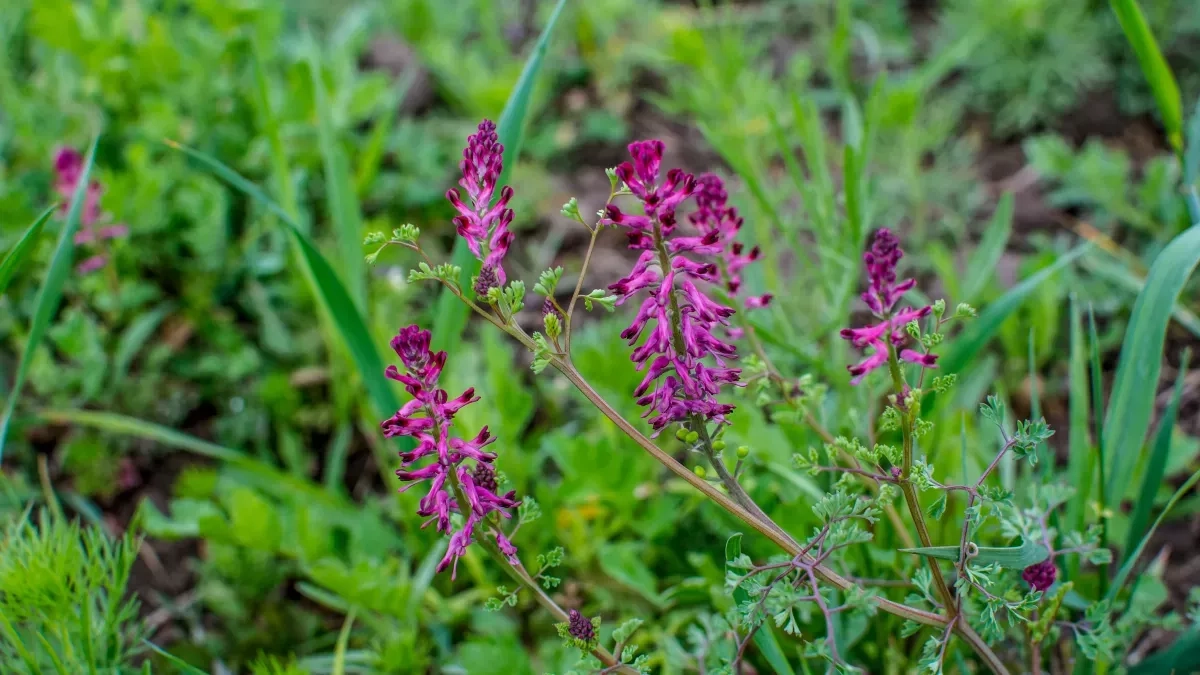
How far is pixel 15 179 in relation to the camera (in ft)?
9.08

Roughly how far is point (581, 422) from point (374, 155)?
3.25 feet

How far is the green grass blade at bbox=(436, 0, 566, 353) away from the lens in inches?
66.7

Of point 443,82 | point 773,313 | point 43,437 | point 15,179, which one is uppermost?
point 443,82

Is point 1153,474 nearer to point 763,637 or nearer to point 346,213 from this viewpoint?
point 763,637

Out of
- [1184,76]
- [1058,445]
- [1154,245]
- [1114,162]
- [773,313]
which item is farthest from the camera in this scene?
[1184,76]

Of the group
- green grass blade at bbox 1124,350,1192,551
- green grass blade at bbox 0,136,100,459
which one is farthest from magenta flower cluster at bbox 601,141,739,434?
green grass blade at bbox 0,136,100,459

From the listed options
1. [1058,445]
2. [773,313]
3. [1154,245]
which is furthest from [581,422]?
[1154,245]

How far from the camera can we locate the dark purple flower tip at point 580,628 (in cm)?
117

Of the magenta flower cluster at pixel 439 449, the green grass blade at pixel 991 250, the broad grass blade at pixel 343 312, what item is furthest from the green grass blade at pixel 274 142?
the green grass blade at pixel 991 250

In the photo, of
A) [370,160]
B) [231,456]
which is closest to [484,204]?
[231,456]

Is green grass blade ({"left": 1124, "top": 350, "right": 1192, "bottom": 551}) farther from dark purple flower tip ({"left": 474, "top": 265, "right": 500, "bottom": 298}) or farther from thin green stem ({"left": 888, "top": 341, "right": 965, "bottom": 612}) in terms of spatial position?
dark purple flower tip ({"left": 474, "top": 265, "right": 500, "bottom": 298})

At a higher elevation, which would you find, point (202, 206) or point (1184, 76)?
point (1184, 76)

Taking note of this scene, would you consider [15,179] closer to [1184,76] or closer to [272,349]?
[272,349]

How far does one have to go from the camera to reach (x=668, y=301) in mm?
1120
